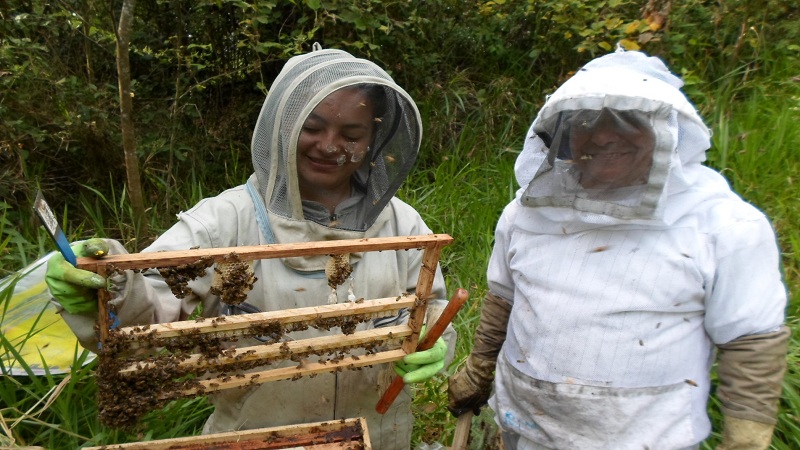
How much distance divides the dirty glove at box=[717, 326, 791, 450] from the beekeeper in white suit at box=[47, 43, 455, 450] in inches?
36.9

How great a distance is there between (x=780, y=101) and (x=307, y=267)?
4.57 m

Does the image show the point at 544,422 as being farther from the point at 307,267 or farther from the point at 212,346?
the point at 212,346

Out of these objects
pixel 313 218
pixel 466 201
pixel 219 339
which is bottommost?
pixel 466 201

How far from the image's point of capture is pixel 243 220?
208 centimetres

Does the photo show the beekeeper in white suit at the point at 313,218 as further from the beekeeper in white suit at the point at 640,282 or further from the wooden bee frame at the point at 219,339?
the beekeeper in white suit at the point at 640,282


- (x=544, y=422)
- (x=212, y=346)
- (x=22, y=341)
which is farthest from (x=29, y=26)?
(x=544, y=422)

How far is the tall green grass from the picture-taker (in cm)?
280

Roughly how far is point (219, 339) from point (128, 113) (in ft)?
7.56

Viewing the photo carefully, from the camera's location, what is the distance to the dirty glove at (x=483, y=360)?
7.80 feet

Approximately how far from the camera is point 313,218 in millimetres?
2160

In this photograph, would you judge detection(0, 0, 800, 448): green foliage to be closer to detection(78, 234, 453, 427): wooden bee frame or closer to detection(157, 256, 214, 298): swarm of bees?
detection(78, 234, 453, 427): wooden bee frame

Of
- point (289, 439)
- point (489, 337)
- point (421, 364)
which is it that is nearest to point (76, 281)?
point (289, 439)

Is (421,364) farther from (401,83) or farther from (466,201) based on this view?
(401,83)

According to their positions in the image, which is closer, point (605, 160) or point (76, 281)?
point (76, 281)
